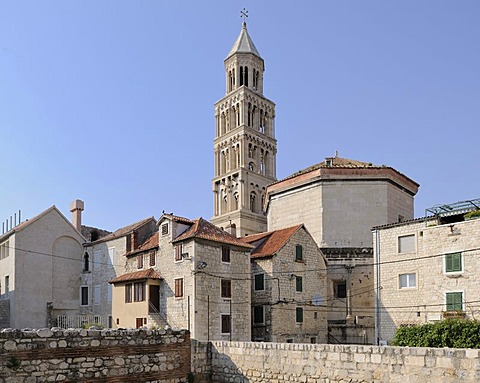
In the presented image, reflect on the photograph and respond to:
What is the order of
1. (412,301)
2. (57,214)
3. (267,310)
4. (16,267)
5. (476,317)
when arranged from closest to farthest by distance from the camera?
(476,317), (412,301), (267,310), (16,267), (57,214)

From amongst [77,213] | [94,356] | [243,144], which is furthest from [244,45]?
[94,356]

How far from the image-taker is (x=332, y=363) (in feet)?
60.8

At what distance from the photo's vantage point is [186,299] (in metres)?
33.8

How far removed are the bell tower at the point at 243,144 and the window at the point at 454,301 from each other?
41.5 m

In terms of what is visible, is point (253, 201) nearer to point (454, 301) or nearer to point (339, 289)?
point (339, 289)

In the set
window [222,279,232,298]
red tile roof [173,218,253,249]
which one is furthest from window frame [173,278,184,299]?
window [222,279,232,298]

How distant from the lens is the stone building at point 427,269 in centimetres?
3081

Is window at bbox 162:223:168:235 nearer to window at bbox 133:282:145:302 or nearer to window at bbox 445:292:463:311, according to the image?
window at bbox 133:282:145:302

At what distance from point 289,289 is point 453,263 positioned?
35.7 feet

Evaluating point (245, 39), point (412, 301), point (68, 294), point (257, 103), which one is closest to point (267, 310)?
point (412, 301)

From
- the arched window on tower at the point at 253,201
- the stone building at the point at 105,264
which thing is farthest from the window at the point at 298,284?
the arched window on tower at the point at 253,201

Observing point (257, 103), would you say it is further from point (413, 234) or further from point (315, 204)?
point (413, 234)

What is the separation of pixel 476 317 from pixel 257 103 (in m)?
52.8

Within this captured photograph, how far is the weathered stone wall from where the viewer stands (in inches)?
617
